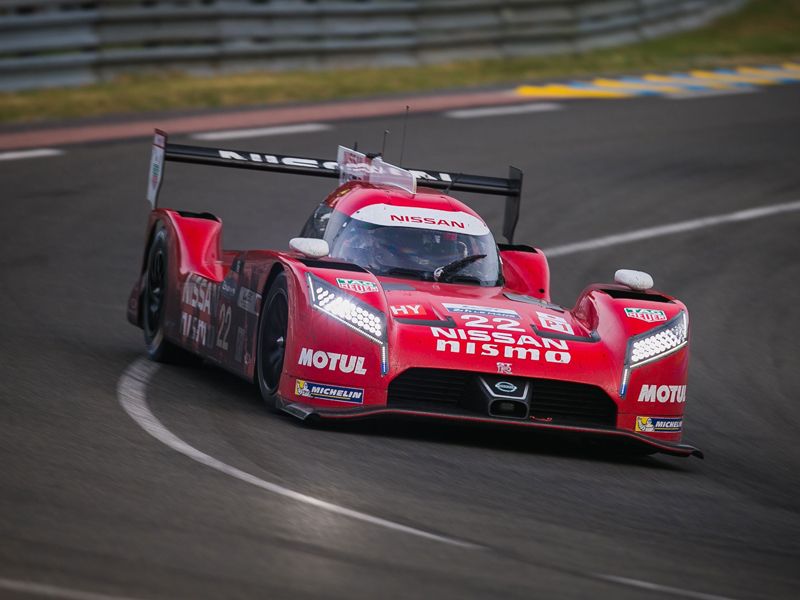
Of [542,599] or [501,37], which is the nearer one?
[542,599]

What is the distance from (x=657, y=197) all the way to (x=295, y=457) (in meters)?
11.8

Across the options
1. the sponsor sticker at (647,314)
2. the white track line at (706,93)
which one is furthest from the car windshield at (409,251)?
the white track line at (706,93)

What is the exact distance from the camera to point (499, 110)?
2261 cm

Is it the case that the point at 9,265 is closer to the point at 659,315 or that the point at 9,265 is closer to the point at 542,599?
the point at 659,315

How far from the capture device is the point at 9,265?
1343cm

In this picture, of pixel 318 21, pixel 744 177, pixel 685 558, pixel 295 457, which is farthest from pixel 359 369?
pixel 318 21

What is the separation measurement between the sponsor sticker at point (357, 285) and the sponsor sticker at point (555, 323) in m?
1.00

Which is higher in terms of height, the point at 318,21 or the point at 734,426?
the point at 318,21

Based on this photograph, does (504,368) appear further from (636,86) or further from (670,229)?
(636,86)

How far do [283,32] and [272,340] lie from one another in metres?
15.5

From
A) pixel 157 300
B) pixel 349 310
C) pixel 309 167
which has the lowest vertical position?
pixel 157 300

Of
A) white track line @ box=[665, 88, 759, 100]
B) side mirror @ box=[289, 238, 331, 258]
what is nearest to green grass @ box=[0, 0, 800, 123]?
white track line @ box=[665, 88, 759, 100]

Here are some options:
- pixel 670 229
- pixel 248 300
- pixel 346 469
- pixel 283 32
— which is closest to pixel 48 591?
pixel 346 469

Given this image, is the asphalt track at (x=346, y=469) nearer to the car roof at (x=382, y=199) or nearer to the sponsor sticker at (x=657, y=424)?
the sponsor sticker at (x=657, y=424)
